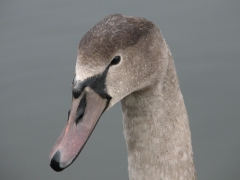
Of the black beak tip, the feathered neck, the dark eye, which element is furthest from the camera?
the feathered neck

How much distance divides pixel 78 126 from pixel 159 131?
23.7 inches

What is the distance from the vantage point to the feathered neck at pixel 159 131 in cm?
246

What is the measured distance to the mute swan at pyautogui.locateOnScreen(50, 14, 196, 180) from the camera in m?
2.10

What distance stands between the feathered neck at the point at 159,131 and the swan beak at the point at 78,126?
38 cm

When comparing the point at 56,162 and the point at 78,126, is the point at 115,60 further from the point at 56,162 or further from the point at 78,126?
the point at 56,162

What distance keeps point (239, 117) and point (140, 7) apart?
176cm

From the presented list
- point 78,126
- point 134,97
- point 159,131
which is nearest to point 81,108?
point 78,126

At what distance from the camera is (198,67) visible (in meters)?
5.00

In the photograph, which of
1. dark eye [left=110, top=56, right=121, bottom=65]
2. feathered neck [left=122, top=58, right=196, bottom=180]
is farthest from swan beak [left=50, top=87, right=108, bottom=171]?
feathered neck [left=122, top=58, right=196, bottom=180]

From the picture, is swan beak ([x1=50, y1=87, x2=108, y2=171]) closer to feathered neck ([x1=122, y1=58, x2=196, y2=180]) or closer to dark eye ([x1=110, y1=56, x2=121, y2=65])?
dark eye ([x1=110, y1=56, x2=121, y2=65])

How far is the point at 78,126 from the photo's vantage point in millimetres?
2115

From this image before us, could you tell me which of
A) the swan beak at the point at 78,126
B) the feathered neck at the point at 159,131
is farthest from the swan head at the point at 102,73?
the feathered neck at the point at 159,131

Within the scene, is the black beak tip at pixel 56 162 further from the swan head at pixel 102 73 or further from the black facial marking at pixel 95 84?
the black facial marking at pixel 95 84

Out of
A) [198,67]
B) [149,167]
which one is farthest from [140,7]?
[149,167]
